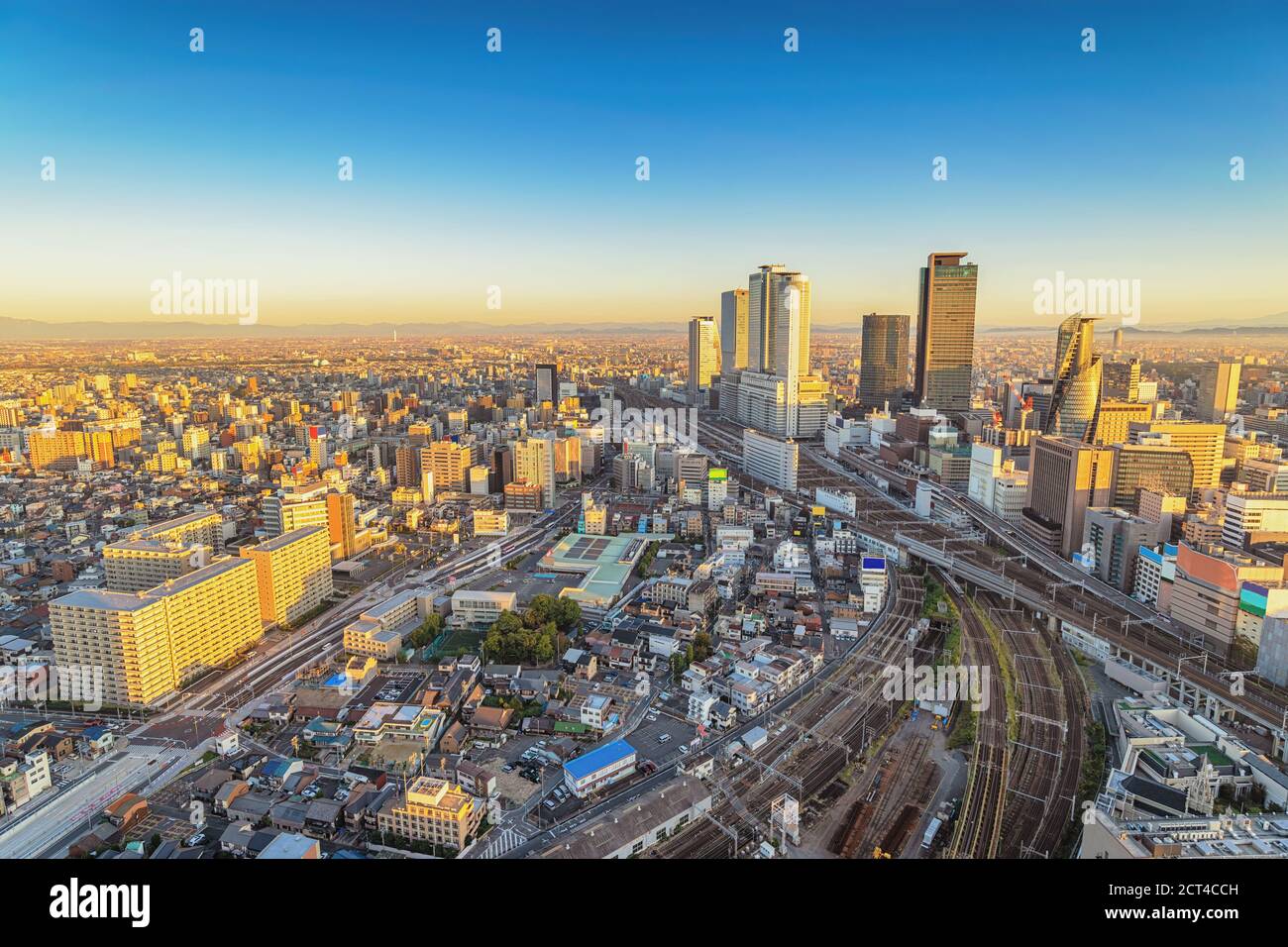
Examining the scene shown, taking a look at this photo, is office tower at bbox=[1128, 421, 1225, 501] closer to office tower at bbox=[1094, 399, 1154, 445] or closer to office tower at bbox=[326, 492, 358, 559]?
office tower at bbox=[1094, 399, 1154, 445]

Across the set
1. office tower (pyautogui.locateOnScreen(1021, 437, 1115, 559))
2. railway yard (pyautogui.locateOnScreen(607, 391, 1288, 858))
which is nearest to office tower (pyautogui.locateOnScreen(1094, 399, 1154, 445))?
office tower (pyautogui.locateOnScreen(1021, 437, 1115, 559))

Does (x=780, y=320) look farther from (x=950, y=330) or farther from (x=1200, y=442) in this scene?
(x=1200, y=442)

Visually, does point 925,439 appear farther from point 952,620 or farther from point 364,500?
point 364,500

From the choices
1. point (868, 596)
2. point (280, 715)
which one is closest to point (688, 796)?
point (280, 715)

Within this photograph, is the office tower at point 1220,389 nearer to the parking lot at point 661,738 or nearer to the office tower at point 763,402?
the office tower at point 763,402

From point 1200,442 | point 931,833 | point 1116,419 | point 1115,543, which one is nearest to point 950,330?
point 1116,419

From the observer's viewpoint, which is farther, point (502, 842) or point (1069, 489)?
point (1069, 489)
